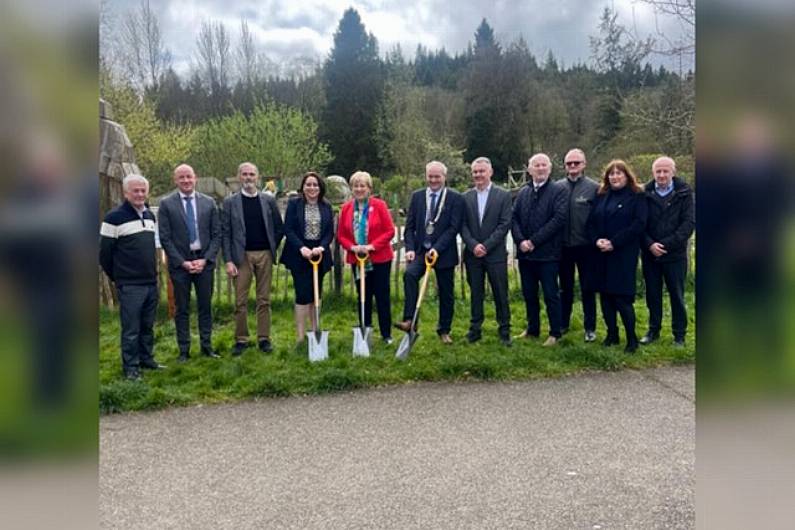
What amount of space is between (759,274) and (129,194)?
18.0 feet

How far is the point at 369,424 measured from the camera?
15.9 ft

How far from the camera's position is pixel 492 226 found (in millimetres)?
6938

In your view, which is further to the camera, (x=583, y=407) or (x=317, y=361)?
(x=317, y=361)

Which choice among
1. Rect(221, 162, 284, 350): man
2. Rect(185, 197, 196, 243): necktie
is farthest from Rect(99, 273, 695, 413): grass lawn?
Rect(185, 197, 196, 243): necktie

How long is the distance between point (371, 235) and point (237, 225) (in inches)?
54.3

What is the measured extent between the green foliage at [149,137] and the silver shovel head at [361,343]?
563 inches

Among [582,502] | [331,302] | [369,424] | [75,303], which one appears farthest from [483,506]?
[331,302]

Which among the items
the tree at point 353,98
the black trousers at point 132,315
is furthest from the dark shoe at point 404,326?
the tree at point 353,98

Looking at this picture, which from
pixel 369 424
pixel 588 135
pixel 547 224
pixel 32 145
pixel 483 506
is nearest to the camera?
pixel 32 145

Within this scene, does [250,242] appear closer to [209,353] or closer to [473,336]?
[209,353]

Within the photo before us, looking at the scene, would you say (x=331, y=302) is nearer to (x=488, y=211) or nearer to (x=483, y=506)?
(x=488, y=211)

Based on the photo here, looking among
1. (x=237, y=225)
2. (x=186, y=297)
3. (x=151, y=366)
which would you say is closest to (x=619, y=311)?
(x=237, y=225)

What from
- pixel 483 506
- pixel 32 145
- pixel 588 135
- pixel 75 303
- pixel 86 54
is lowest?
pixel 483 506

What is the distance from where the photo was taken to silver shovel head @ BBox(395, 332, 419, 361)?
6.41 m
